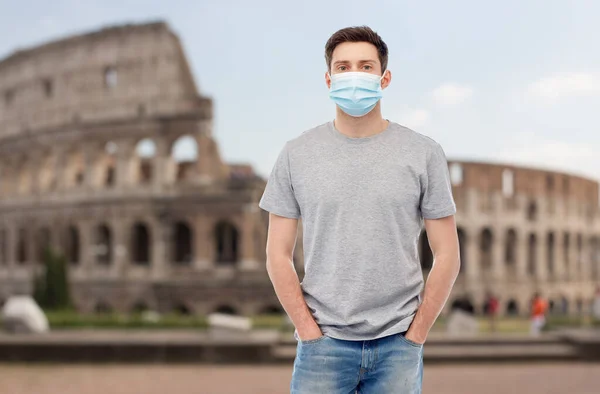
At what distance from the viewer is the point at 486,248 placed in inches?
1492

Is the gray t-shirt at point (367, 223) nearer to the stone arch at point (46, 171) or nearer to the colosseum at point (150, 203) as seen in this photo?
the colosseum at point (150, 203)

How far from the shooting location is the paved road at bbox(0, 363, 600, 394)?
35.6 feet

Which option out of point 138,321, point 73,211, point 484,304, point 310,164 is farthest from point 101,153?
point 310,164

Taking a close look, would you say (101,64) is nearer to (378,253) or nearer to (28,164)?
(28,164)

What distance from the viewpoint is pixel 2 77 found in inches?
1531

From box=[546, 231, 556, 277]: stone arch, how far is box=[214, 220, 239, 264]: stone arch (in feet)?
57.2

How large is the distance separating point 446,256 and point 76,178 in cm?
3682

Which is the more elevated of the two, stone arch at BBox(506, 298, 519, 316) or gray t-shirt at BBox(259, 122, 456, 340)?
gray t-shirt at BBox(259, 122, 456, 340)

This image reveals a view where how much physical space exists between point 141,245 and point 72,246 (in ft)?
11.7

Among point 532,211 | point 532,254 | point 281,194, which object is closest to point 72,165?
point 532,211

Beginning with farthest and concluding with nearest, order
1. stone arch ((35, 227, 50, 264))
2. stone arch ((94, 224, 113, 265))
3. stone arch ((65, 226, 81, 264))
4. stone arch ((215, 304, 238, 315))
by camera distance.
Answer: stone arch ((35, 227, 50, 264))
stone arch ((65, 226, 81, 264))
stone arch ((94, 224, 113, 265))
stone arch ((215, 304, 238, 315))

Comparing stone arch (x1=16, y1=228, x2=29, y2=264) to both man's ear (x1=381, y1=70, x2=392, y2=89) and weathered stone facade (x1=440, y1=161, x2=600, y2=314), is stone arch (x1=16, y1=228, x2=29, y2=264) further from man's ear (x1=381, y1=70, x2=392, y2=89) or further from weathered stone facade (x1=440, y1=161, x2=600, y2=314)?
man's ear (x1=381, y1=70, x2=392, y2=89)

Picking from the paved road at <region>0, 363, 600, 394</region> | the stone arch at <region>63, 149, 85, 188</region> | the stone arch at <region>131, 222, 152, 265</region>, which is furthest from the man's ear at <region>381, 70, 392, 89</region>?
the stone arch at <region>63, 149, 85, 188</region>

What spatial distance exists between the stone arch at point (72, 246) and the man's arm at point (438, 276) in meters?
32.8
